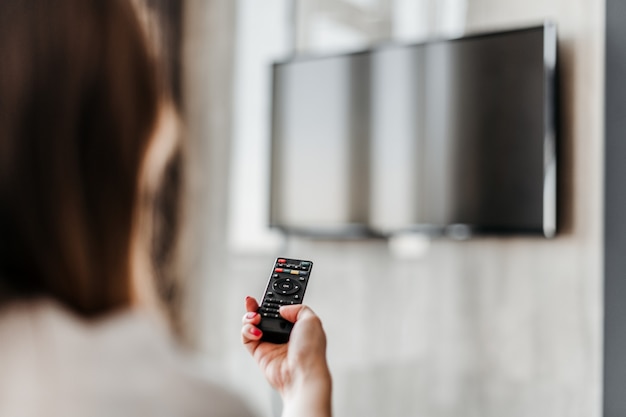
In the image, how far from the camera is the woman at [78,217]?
423 mm

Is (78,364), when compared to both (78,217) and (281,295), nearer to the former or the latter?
(78,217)

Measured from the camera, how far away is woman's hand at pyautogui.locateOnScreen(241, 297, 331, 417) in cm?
83

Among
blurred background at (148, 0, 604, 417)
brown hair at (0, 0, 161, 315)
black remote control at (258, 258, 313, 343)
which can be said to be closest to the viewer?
brown hair at (0, 0, 161, 315)

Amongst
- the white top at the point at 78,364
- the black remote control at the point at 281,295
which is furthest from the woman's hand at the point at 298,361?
the white top at the point at 78,364

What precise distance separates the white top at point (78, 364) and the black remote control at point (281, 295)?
611mm

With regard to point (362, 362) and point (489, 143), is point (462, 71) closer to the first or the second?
point (489, 143)

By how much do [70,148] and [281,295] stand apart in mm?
743

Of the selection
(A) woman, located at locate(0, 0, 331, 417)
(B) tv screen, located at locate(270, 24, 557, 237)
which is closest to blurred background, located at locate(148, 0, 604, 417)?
(B) tv screen, located at locate(270, 24, 557, 237)

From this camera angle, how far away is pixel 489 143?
196cm

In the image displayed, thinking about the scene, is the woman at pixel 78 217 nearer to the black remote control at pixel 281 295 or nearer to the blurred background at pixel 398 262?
the black remote control at pixel 281 295

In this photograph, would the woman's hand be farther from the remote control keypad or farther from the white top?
the white top

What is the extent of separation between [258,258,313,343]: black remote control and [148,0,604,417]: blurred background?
0.96 m

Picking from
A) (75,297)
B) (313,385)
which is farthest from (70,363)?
(313,385)

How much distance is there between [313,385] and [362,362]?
1419 mm
